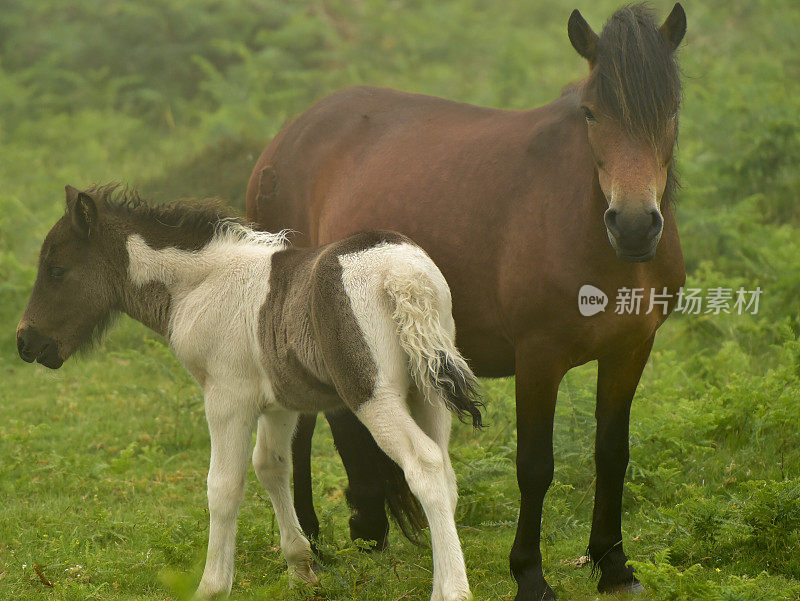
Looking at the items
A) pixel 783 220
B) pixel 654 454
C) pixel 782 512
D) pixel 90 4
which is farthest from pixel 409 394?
pixel 90 4

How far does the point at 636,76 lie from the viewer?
13.0ft

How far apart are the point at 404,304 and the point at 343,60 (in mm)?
12132

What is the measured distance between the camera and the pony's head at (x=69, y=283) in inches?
190

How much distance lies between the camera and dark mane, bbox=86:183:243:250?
4820 millimetres

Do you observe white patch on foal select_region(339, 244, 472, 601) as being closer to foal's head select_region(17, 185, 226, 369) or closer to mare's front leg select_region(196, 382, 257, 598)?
mare's front leg select_region(196, 382, 257, 598)

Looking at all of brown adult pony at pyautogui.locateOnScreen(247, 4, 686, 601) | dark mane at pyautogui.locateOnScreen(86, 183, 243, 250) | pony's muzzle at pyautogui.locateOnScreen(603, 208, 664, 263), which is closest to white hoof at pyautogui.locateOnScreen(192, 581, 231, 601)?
brown adult pony at pyautogui.locateOnScreen(247, 4, 686, 601)

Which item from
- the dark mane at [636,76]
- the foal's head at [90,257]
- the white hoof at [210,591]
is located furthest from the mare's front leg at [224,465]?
the dark mane at [636,76]

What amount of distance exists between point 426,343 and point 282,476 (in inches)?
55.8

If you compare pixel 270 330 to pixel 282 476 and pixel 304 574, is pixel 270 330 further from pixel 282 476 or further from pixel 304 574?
pixel 304 574

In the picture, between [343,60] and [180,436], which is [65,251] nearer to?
[180,436]

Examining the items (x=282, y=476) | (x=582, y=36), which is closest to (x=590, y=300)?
(x=582, y=36)

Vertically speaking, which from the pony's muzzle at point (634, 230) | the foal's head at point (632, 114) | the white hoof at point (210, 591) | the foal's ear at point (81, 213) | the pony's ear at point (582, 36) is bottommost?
the white hoof at point (210, 591)

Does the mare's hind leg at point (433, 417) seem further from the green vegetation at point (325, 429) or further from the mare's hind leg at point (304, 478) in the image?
the mare's hind leg at point (304, 478)

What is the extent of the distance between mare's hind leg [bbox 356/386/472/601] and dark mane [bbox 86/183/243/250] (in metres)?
1.48
